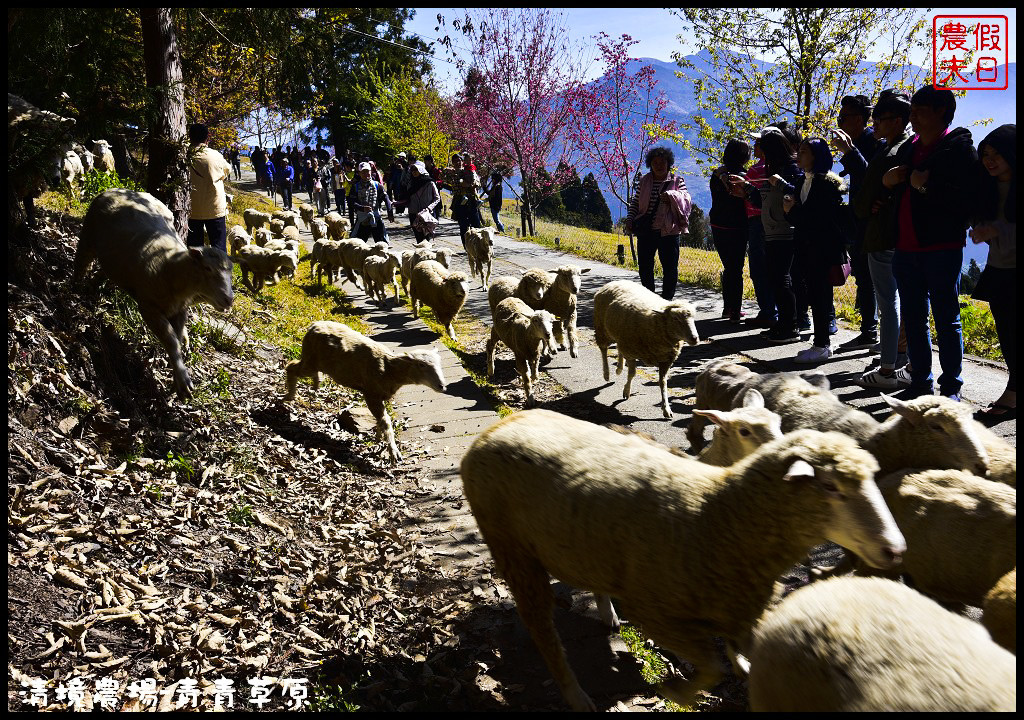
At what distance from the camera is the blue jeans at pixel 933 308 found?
588cm

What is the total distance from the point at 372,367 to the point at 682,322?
10.6 feet

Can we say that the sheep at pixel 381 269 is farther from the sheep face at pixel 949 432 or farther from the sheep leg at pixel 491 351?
the sheep face at pixel 949 432

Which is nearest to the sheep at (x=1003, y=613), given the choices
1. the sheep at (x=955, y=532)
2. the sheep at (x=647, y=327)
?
the sheep at (x=955, y=532)

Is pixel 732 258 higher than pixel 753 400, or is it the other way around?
pixel 732 258

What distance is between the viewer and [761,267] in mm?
9719

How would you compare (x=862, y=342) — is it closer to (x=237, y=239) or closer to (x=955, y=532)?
(x=955, y=532)

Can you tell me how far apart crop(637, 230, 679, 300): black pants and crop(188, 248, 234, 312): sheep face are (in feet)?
20.4

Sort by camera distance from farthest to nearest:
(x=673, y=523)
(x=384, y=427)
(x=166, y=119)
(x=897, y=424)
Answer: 1. (x=166, y=119)
2. (x=384, y=427)
3. (x=897, y=424)
4. (x=673, y=523)

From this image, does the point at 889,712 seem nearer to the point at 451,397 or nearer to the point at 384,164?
the point at 451,397

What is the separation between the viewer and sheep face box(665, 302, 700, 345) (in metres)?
6.95

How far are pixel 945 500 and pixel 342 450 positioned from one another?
16.1 feet

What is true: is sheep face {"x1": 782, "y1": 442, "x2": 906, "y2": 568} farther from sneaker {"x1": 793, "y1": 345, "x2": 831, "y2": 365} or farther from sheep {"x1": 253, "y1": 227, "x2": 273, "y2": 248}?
sheep {"x1": 253, "y1": 227, "x2": 273, "y2": 248}

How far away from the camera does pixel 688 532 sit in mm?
2861

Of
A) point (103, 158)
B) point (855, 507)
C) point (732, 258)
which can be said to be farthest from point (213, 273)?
point (103, 158)
